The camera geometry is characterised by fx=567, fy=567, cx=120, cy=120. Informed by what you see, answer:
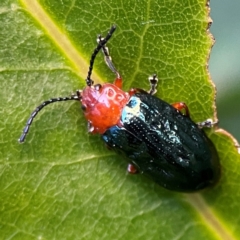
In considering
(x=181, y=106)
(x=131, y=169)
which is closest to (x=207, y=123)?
(x=181, y=106)

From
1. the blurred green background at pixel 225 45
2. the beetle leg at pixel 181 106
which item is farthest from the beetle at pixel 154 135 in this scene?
the blurred green background at pixel 225 45

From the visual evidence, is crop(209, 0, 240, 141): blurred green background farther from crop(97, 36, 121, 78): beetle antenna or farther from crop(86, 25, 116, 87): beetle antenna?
crop(86, 25, 116, 87): beetle antenna

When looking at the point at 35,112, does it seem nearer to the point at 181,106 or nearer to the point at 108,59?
the point at 108,59

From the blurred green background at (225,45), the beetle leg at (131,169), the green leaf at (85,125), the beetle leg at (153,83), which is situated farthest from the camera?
the blurred green background at (225,45)

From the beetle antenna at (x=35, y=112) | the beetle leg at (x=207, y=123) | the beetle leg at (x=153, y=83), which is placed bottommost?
the beetle antenna at (x=35, y=112)

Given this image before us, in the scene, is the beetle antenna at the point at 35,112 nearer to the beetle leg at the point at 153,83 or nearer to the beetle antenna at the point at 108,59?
the beetle antenna at the point at 108,59

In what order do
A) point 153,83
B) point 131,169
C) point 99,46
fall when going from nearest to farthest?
point 99,46, point 153,83, point 131,169
